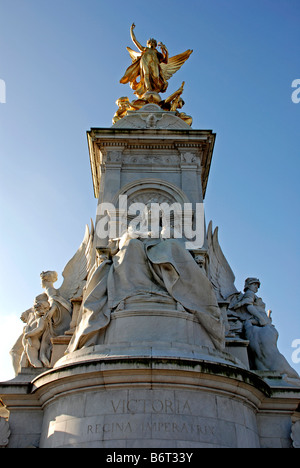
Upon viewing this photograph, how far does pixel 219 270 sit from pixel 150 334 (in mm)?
4862

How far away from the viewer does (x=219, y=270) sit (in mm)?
13609

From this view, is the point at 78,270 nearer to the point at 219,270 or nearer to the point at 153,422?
the point at 219,270

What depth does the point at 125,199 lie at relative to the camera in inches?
517

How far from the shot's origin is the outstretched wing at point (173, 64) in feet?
61.4

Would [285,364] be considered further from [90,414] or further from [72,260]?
[72,260]

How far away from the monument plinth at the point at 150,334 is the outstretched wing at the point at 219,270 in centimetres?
4

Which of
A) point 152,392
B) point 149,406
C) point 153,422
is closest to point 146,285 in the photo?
point 152,392

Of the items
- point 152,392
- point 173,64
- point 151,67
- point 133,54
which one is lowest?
point 152,392

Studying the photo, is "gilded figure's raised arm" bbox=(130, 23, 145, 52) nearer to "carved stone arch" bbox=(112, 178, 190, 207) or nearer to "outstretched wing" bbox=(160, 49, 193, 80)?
"outstretched wing" bbox=(160, 49, 193, 80)

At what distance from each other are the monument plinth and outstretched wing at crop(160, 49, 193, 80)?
4176 millimetres

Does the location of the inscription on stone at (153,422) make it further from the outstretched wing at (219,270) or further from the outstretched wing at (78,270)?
the outstretched wing at (219,270)

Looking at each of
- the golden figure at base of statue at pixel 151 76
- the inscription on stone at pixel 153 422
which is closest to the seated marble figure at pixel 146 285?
the inscription on stone at pixel 153 422

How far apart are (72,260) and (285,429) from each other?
7380mm
